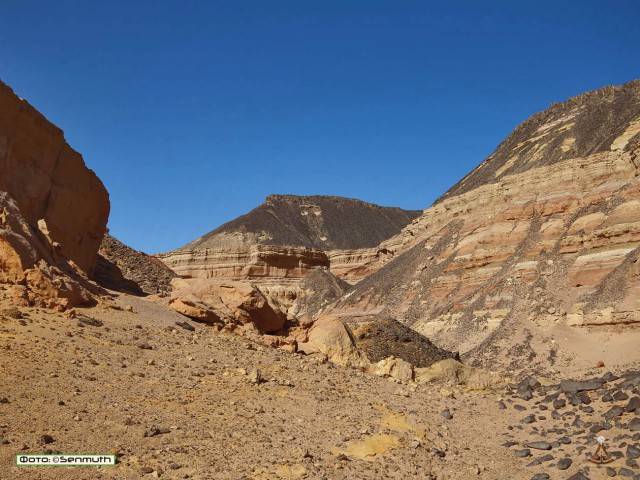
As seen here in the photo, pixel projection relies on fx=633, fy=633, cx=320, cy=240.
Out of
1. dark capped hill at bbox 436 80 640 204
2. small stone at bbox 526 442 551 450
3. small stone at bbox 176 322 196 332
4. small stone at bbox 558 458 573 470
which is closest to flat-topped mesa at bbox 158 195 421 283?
dark capped hill at bbox 436 80 640 204

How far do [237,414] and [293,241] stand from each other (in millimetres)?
105359

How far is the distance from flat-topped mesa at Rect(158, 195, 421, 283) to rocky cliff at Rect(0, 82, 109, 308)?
4423cm

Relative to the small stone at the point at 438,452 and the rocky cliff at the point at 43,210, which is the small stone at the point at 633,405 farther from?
the rocky cliff at the point at 43,210

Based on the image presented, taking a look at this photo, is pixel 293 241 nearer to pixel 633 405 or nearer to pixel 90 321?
pixel 90 321

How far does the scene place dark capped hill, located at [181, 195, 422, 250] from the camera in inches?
4432

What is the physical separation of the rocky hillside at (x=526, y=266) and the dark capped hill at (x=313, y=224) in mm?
62608

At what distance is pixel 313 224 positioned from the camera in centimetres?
12612

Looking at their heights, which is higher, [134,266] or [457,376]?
[134,266]

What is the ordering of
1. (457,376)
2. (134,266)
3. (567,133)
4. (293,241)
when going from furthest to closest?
(293,241), (567,133), (134,266), (457,376)

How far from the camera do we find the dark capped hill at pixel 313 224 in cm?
11256

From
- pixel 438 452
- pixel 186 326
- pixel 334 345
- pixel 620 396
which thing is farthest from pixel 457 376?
pixel 186 326

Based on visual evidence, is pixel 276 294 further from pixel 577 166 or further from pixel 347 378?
pixel 347 378

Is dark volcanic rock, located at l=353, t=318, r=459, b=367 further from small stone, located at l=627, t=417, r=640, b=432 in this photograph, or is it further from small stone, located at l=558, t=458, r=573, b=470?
small stone, located at l=558, t=458, r=573, b=470

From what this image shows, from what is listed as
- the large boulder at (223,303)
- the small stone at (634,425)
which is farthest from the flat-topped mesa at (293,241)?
the small stone at (634,425)
